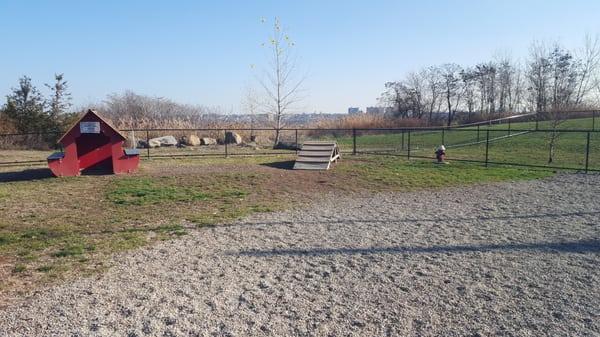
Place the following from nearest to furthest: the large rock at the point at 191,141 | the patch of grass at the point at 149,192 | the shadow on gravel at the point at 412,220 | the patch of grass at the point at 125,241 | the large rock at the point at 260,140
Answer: the patch of grass at the point at 125,241 < the shadow on gravel at the point at 412,220 < the patch of grass at the point at 149,192 < the large rock at the point at 191,141 < the large rock at the point at 260,140

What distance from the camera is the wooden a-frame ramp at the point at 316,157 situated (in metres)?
13.7

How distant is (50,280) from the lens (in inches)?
177

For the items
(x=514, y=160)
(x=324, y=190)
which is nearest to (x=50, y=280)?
(x=324, y=190)

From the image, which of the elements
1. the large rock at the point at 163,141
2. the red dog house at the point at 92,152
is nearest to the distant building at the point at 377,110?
the large rock at the point at 163,141

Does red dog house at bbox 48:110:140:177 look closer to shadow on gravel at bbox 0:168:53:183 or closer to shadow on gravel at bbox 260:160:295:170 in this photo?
shadow on gravel at bbox 0:168:53:183

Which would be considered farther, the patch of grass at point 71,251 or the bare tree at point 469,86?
the bare tree at point 469,86

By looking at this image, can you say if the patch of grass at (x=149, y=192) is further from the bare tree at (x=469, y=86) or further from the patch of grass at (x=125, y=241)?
the bare tree at (x=469, y=86)

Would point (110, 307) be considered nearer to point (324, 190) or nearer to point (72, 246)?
point (72, 246)

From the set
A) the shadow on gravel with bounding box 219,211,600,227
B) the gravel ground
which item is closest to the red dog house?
the gravel ground

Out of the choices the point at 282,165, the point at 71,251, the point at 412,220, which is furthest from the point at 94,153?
the point at 412,220

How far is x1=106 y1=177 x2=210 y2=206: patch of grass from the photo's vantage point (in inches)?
348

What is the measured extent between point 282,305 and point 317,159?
10360 millimetres

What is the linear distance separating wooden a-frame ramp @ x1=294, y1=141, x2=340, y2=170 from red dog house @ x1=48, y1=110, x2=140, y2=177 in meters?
5.13

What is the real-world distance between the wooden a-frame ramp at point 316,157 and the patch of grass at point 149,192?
4.37 metres
